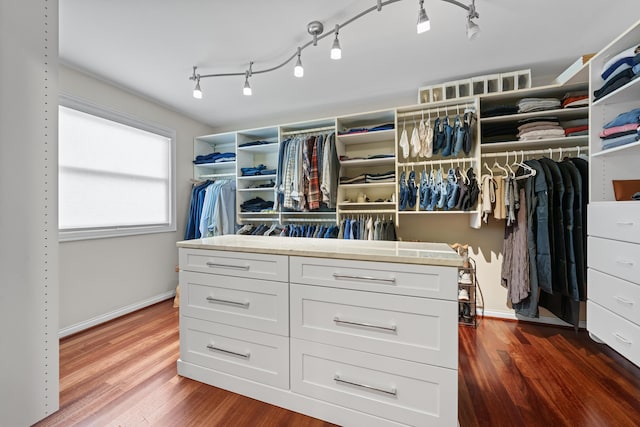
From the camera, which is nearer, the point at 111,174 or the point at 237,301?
the point at 237,301

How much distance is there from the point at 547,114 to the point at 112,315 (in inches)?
180

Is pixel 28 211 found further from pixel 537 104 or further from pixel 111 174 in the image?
pixel 537 104

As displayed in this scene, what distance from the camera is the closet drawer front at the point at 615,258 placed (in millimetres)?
1521

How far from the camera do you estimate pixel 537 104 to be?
2.31 m

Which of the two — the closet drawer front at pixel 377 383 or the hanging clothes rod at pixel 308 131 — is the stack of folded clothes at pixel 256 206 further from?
the closet drawer front at pixel 377 383

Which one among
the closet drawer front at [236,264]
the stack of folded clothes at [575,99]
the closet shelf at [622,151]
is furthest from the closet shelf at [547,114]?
the closet drawer front at [236,264]

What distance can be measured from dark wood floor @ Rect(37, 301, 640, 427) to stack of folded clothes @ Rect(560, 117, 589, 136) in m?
1.75

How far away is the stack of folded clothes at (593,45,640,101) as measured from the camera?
1.59m

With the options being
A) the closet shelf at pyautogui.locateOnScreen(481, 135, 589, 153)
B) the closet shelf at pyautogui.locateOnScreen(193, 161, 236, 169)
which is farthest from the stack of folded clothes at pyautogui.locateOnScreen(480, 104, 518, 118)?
the closet shelf at pyautogui.locateOnScreen(193, 161, 236, 169)

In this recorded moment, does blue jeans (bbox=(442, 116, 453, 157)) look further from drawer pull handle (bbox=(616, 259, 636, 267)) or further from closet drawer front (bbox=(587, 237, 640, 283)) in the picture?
drawer pull handle (bbox=(616, 259, 636, 267))

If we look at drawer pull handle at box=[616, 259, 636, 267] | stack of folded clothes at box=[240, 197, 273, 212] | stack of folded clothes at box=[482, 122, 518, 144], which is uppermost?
stack of folded clothes at box=[482, 122, 518, 144]

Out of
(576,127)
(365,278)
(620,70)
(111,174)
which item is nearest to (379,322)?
(365,278)

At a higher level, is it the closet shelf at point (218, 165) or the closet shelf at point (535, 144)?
the closet shelf at point (218, 165)

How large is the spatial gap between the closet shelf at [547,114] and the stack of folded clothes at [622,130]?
0.41 metres
